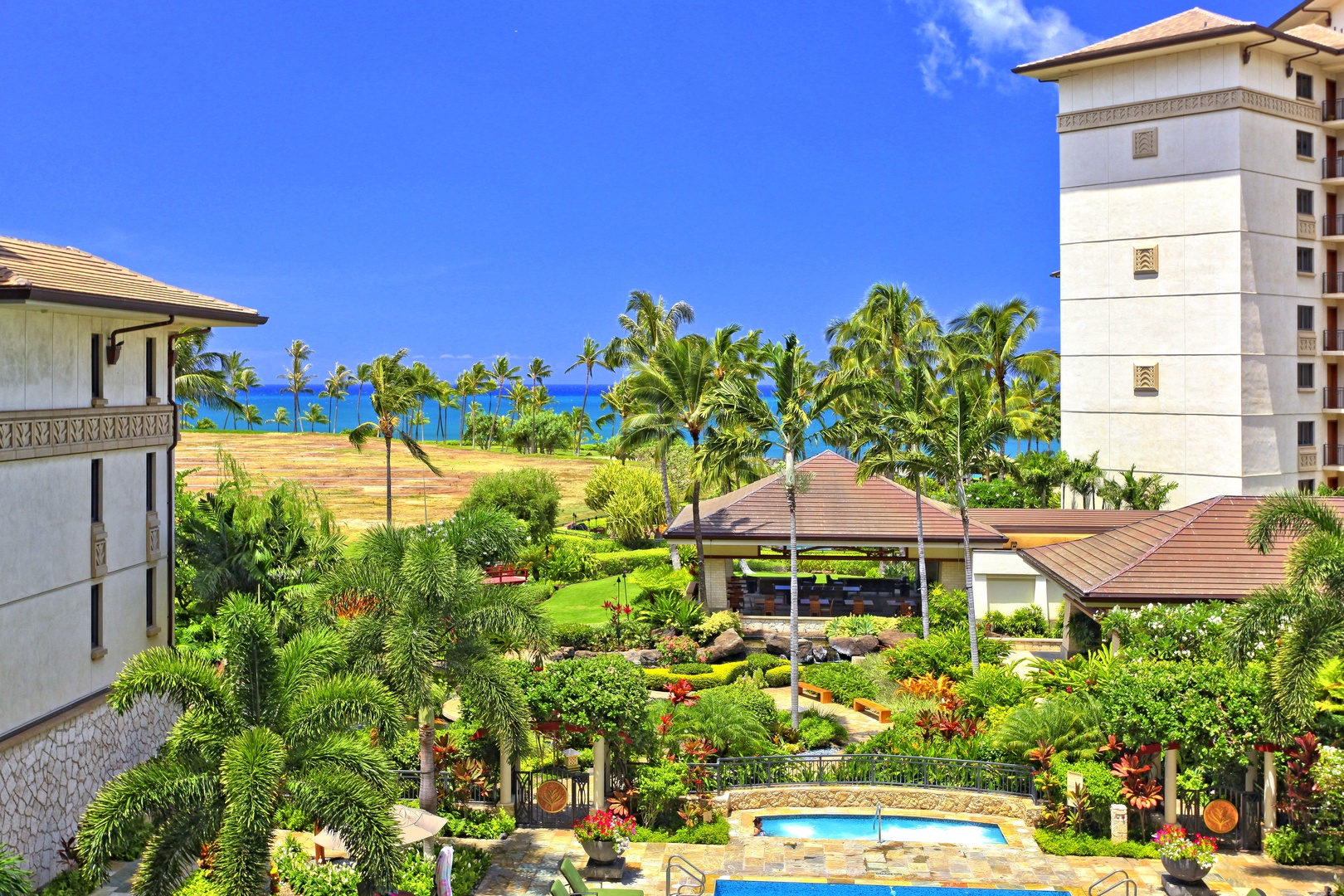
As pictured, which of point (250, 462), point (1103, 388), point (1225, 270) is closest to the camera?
point (1225, 270)

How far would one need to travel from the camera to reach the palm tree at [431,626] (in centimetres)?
1772

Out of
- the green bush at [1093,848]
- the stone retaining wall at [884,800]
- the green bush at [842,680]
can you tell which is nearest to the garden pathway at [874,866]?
the green bush at [1093,848]

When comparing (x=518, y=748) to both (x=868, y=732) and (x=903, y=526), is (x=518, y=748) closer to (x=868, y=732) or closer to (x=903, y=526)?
(x=868, y=732)

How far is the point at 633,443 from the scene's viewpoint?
133ft

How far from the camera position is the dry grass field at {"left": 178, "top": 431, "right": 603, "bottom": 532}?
235 feet

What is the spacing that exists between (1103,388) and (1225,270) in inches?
273

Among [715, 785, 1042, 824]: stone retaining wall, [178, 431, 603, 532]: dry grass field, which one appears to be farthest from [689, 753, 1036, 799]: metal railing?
[178, 431, 603, 532]: dry grass field

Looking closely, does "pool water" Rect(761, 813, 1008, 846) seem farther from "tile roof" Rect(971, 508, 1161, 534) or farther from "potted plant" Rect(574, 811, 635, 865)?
"tile roof" Rect(971, 508, 1161, 534)

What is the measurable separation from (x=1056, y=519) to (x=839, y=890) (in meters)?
25.5

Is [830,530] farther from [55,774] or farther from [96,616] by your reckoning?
[55,774]

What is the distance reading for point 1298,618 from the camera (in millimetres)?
17344

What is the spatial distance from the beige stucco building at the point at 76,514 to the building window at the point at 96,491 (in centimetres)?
3

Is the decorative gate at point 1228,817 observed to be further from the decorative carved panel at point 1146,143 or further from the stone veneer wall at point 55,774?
the decorative carved panel at point 1146,143

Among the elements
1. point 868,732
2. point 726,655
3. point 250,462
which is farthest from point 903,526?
point 250,462
